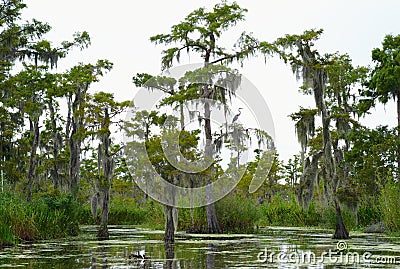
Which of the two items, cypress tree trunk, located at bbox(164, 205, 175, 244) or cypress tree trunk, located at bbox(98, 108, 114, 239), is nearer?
cypress tree trunk, located at bbox(164, 205, 175, 244)

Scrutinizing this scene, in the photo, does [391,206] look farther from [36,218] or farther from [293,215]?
[293,215]

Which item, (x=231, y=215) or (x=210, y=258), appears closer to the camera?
(x=210, y=258)

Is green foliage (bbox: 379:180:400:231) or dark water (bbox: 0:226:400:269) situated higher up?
green foliage (bbox: 379:180:400:231)

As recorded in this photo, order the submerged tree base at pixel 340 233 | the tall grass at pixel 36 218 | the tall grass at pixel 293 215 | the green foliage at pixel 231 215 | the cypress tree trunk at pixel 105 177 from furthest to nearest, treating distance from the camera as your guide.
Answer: the tall grass at pixel 293 215
the green foliage at pixel 231 215
the cypress tree trunk at pixel 105 177
the submerged tree base at pixel 340 233
the tall grass at pixel 36 218

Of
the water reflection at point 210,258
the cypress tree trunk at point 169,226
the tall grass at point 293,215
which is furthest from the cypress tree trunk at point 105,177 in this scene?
the tall grass at point 293,215

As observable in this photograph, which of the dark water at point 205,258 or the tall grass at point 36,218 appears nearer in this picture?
the dark water at point 205,258

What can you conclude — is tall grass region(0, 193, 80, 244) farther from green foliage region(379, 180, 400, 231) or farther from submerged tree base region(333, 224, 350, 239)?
green foliage region(379, 180, 400, 231)

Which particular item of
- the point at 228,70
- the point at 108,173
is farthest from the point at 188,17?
the point at 108,173

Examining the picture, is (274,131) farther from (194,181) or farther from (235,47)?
(194,181)

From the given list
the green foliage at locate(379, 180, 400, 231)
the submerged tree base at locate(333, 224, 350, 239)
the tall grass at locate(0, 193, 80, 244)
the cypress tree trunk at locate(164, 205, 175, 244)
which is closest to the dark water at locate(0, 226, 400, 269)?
the tall grass at locate(0, 193, 80, 244)

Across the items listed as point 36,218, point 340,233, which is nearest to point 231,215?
point 340,233

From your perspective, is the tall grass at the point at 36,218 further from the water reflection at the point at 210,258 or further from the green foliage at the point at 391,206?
the green foliage at the point at 391,206

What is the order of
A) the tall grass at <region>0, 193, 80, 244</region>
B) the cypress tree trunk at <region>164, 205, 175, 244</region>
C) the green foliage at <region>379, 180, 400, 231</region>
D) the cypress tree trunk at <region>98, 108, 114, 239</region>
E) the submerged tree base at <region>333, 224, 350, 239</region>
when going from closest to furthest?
the tall grass at <region>0, 193, 80, 244</region>, the cypress tree trunk at <region>164, 205, 175, 244</region>, the submerged tree base at <region>333, 224, 350, 239</region>, the green foliage at <region>379, 180, 400, 231</region>, the cypress tree trunk at <region>98, 108, 114, 239</region>

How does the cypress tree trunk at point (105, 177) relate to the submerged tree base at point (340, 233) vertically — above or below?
above
